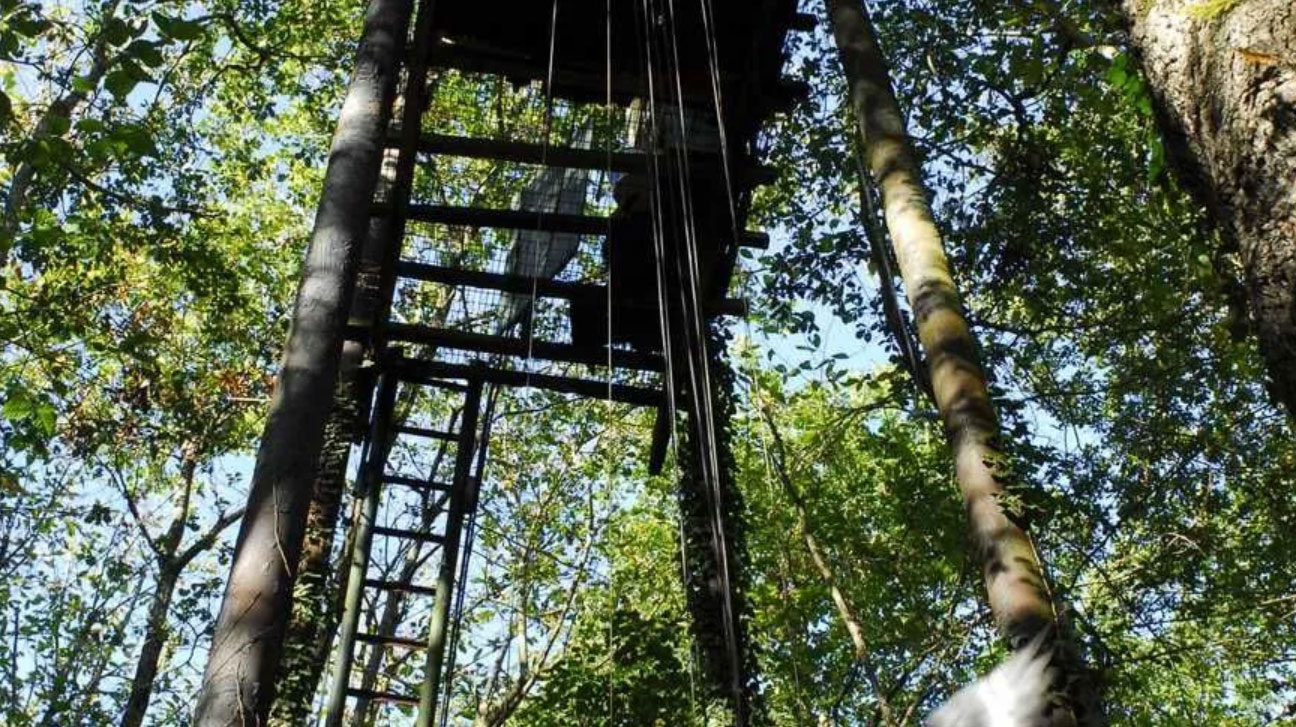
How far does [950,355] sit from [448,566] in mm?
4316

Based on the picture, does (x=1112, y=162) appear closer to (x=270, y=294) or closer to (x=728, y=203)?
(x=728, y=203)

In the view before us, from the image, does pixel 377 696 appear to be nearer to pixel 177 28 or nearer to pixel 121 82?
pixel 121 82

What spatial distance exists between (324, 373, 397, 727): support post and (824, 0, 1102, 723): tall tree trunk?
3800 millimetres

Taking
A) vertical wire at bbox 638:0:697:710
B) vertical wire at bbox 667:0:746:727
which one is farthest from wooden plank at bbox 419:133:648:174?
vertical wire at bbox 667:0:746:727

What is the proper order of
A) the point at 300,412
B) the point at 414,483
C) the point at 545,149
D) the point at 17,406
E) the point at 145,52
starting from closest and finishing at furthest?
the point at 300,412 → the point at 145,52 → the point at 17,406 → the point at 545,149 → the point at 414,483

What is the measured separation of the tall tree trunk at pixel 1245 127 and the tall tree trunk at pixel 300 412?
10.6 ft

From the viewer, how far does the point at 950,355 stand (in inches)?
171

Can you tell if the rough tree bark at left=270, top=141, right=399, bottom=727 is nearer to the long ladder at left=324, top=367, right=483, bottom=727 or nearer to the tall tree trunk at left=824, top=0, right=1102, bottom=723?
the long ladder at left=324, top=367, right=483, bottom=727

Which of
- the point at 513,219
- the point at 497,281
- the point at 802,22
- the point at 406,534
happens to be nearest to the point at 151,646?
the point at 406,534

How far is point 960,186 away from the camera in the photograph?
999 cm

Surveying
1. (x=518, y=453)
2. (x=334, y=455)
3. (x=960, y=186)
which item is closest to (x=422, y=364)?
(x=334, y=455)

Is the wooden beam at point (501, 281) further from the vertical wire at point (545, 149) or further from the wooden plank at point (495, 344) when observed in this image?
the wooden plank at point (495, 344)

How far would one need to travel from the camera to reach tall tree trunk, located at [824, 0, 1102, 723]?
3.74 metres

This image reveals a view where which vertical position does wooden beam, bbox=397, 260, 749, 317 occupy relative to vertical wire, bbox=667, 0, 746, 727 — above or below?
above
